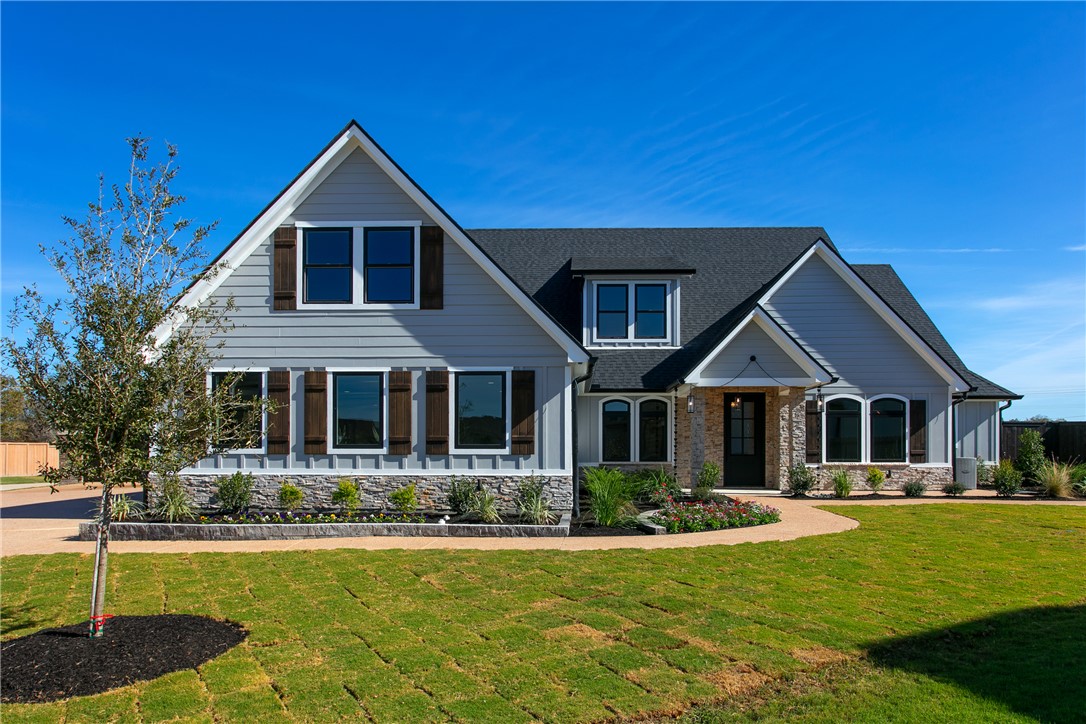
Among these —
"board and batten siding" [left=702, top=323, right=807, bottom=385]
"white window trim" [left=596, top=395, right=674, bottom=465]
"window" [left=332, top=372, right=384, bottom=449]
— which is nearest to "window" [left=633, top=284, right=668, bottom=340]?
"white window trim" [left=596, top=395, right=674, bottom=465]

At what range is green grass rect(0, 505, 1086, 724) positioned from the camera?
5160 millimetres

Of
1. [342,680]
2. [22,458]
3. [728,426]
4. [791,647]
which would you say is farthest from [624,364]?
[22,458]

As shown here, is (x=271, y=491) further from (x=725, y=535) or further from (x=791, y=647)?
(x=791, y=647)

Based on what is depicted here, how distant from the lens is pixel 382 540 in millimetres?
11859

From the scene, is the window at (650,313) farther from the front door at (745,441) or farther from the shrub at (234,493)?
the shrub at (234,493)

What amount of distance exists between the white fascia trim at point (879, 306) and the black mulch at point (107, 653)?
16.4 m

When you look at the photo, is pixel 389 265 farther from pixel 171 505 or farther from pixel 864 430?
pixel 864 430

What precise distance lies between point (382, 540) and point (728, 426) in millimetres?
10533

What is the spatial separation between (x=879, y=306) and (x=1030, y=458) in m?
6.28

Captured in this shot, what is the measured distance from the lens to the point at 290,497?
1389cm

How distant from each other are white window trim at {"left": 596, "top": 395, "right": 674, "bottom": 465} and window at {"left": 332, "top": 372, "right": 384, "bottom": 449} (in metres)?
6.85

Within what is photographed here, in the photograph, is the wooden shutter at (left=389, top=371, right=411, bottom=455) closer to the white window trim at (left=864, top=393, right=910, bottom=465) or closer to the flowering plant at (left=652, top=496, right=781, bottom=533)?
the flowering plant at (left=652, top=496, right=781, bottom=533)

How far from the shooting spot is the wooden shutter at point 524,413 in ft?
46.8

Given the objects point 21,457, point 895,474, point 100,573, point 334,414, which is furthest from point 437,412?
point 21,457
